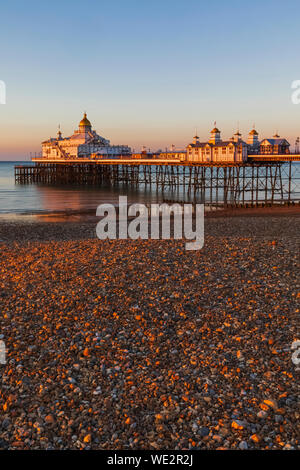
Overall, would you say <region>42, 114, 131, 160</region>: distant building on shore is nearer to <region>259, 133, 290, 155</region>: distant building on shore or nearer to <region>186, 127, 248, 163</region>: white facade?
<region>186, 127, 248, 163</region>: white facade

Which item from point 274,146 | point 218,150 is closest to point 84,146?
point 218,150

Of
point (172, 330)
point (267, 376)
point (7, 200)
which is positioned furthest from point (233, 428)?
point (7, 200)

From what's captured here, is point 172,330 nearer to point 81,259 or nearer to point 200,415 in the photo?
point 200,415

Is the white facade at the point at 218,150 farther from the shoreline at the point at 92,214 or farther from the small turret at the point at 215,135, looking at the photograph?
the shoreline at the point at 92,214

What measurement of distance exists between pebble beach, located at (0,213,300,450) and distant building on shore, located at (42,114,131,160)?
7083cm

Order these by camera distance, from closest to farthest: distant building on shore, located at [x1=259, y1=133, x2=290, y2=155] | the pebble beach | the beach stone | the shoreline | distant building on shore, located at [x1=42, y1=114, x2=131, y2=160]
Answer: the beach stone < the pebble beach < the shoreline < distant building on shore, located at [x1=259, y1=133, x2=290, y2=155] < distant building on shore, located at [x1=42, y1=114, x2=131, y2=160]

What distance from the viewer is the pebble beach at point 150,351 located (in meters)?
5.79

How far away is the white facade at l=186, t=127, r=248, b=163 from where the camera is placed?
42.9 meters

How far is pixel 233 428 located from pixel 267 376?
1472mm

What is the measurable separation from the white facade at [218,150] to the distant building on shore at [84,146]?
34504mm

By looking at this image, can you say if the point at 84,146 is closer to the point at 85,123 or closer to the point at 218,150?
the point at 85,123

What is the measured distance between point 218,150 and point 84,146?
4361 cm

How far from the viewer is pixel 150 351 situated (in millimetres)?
7809

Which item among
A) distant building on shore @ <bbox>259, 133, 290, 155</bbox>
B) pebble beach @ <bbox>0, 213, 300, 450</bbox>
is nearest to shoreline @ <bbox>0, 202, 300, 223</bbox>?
distant building on shore @ <bbox>259, 133, 290, 155</bbox>
